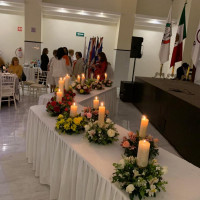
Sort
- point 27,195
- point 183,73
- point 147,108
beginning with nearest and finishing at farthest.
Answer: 1. point 27,195
2. point 147,108
3. point 183,73

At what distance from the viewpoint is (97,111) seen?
244 centimetres

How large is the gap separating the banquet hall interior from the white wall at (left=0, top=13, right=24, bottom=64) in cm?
4

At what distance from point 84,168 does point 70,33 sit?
9308 millimetres

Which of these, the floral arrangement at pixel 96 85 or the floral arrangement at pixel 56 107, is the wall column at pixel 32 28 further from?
the floral arrangement at pixel 56 107

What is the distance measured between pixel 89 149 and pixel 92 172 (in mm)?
295

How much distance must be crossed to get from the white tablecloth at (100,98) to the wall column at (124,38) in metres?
4.27

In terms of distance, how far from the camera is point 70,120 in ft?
7.47

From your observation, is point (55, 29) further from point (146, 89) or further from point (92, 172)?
point (92, 172)

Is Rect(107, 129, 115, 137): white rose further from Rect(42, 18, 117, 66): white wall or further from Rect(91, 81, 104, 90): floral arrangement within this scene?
Rect(42, 18, 117, 66): white wall

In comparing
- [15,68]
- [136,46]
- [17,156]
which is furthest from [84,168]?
[136,46]

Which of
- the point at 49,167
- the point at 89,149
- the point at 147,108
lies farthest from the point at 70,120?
the point at 147,108

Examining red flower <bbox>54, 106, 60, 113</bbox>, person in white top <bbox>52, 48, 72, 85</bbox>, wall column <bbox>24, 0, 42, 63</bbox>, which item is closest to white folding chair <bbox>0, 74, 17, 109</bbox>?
person in white top <bbox>52, 48, 72, 85</bbox>

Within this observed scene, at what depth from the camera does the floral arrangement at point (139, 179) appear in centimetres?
134

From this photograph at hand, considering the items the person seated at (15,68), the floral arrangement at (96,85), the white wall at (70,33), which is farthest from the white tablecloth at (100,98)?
the white wall at (70,33)
